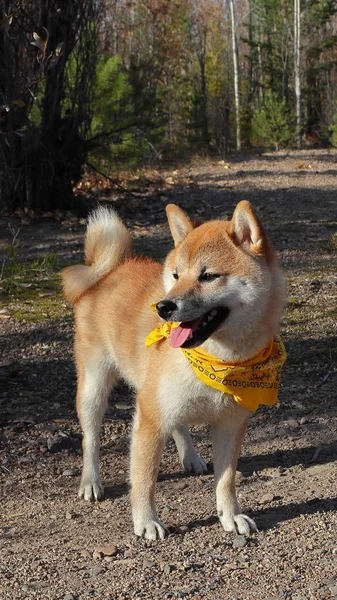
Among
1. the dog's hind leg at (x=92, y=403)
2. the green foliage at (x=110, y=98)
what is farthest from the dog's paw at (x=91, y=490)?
the green foliage at (x=110, y=98)

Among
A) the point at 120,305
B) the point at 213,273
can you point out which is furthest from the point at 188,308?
the point at 120,305

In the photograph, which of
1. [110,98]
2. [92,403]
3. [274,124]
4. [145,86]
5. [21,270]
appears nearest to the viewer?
[92,403]

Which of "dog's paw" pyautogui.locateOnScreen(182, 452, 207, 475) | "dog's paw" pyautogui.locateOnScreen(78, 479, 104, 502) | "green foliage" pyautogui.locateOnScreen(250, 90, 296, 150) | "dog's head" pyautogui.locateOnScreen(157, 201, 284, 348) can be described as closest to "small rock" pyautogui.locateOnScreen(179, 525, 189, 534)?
"dog's paw" pyautogui.locateOnScreen(78, 479, 104, 502)

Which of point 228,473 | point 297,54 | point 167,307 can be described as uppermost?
point 297,54

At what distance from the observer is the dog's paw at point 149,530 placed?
10.9 feet

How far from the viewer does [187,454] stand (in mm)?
4145

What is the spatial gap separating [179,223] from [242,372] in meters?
0.73

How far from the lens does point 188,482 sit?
4.05 meters

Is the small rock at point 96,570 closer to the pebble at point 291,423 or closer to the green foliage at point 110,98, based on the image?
the pebble at point 291,423

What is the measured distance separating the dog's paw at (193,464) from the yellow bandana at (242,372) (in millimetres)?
858

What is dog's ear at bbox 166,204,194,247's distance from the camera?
11.3 ft

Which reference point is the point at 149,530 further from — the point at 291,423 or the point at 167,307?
the point at 291,423

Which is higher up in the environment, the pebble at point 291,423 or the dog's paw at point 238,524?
the dog's paw at point 238,524

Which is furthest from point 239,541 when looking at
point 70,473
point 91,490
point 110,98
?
point 110,98
